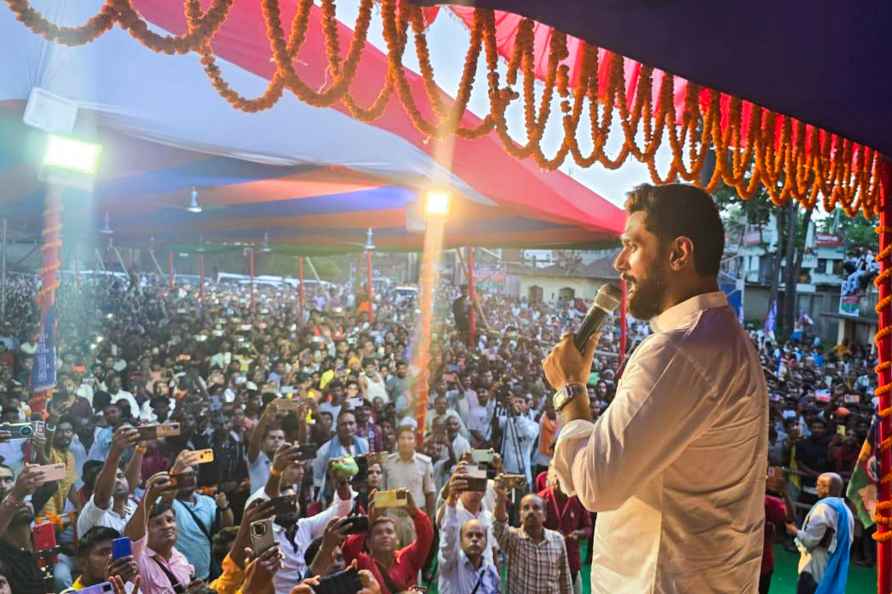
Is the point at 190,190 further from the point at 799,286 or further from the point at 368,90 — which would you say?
the point at 799,286

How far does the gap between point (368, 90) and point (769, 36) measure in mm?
2224

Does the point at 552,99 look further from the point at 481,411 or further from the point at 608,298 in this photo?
the point at 481,411

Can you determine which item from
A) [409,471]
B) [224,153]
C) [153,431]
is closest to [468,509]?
[409,471]

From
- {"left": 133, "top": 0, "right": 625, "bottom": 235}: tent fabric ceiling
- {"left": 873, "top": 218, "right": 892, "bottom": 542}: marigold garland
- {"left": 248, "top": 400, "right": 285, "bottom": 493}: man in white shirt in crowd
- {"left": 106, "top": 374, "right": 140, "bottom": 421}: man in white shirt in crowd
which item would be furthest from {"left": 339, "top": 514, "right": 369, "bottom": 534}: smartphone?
{"left": 106, "top": 374, "right": 140, "bottom": 421}: man in white shirt in crowd

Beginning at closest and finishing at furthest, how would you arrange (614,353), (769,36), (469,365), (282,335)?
(769,36) < (469,365) < (282,335) < (614,353)

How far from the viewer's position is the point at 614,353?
12469 millimetres

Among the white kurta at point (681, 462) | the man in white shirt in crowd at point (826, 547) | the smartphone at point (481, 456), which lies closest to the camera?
the white kurta at point (681, 462)

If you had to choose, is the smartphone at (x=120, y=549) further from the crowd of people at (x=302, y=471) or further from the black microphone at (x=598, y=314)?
the black microphone at (x=598, y=314)

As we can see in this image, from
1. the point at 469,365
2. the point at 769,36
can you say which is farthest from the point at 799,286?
the point at 769,36

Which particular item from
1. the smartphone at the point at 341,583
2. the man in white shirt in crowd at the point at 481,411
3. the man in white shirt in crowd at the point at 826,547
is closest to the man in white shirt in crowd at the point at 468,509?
the smartphone at the point at 341,583

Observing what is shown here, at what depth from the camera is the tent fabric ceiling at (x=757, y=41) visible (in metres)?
1.45

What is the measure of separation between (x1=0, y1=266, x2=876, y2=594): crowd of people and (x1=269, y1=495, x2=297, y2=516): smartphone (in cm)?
1

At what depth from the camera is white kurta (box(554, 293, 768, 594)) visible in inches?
47.4

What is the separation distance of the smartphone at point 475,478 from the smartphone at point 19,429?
2058 millimetres
